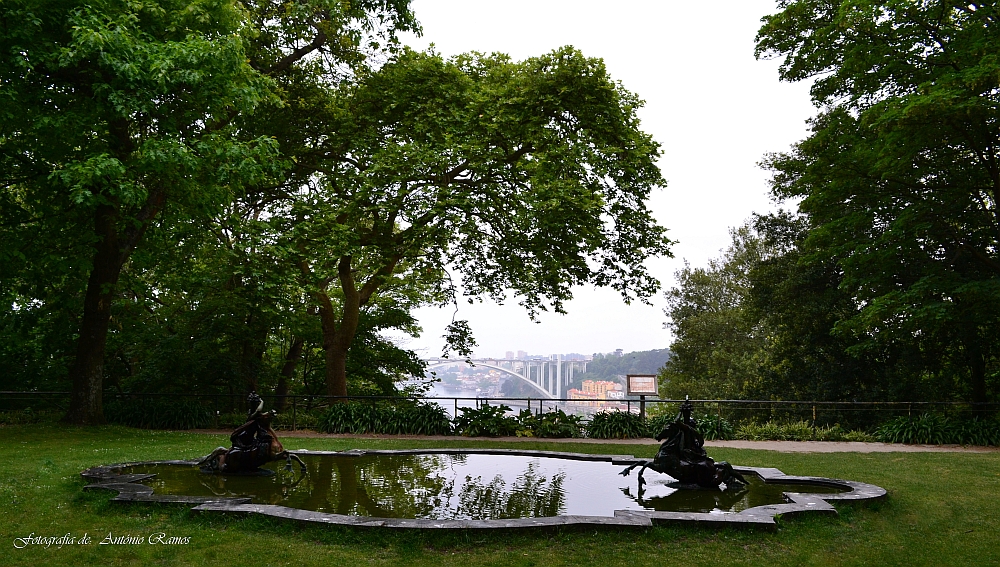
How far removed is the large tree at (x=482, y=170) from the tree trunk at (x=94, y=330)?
152 inches

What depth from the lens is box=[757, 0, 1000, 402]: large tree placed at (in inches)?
590

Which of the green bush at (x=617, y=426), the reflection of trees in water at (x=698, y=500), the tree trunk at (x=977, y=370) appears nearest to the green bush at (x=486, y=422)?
the green bush at (x=617, y=426)

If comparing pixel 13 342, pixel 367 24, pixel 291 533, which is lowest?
pixel 291 533

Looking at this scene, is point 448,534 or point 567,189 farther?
point 567,189

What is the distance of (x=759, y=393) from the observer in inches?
1093

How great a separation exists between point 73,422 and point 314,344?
9.46m

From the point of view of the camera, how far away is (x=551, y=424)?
1642 cm

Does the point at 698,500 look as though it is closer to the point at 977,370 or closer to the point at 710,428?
the point at 710,428

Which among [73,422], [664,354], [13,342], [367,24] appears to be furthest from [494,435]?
[664,354]

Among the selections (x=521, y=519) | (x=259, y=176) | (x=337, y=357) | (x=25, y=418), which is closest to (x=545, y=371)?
(x=337, y=357)

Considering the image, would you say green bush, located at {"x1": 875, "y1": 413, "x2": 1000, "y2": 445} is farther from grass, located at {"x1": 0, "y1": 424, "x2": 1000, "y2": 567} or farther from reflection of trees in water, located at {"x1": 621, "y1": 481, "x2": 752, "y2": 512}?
reflection of trees in water, located at {"x1": 621, "y1": 481, "x2": 752, "y2": 512}

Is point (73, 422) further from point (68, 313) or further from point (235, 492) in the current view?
point (235, 492)

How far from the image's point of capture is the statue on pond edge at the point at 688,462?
851 centimetres

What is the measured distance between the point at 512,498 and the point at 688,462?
8.10 feet
